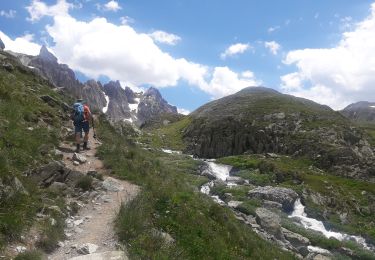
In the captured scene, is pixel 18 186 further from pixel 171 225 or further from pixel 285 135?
pixel 285 135

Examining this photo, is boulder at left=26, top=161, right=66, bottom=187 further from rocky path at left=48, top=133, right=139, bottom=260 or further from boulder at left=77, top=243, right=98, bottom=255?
boulder at left=77, top=243, right=98, bottom=255

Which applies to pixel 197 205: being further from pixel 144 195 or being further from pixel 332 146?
pixel 332 146

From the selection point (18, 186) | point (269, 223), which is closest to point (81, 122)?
point (18, 186)

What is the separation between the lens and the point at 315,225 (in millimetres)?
44844

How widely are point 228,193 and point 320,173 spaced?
25.3 metres

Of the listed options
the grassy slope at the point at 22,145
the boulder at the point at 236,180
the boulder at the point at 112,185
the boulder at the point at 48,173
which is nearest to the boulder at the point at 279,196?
the boulder at the point at 236,180

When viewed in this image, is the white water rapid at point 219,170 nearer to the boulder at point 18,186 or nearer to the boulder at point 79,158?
the boulder at point 79,158

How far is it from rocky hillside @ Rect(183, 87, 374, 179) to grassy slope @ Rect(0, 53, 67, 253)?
179 feet

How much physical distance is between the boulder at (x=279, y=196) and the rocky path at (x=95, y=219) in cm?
2980

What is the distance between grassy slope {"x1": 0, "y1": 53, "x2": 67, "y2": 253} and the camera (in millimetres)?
12591

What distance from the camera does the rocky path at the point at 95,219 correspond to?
41.9 ft

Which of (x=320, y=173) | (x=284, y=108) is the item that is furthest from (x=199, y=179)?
(x=284, y=108)

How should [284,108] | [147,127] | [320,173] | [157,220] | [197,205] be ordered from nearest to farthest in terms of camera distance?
[157,220] → [197,205] → [320,173] → [284,108] → [147,127]

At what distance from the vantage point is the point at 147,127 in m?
177
